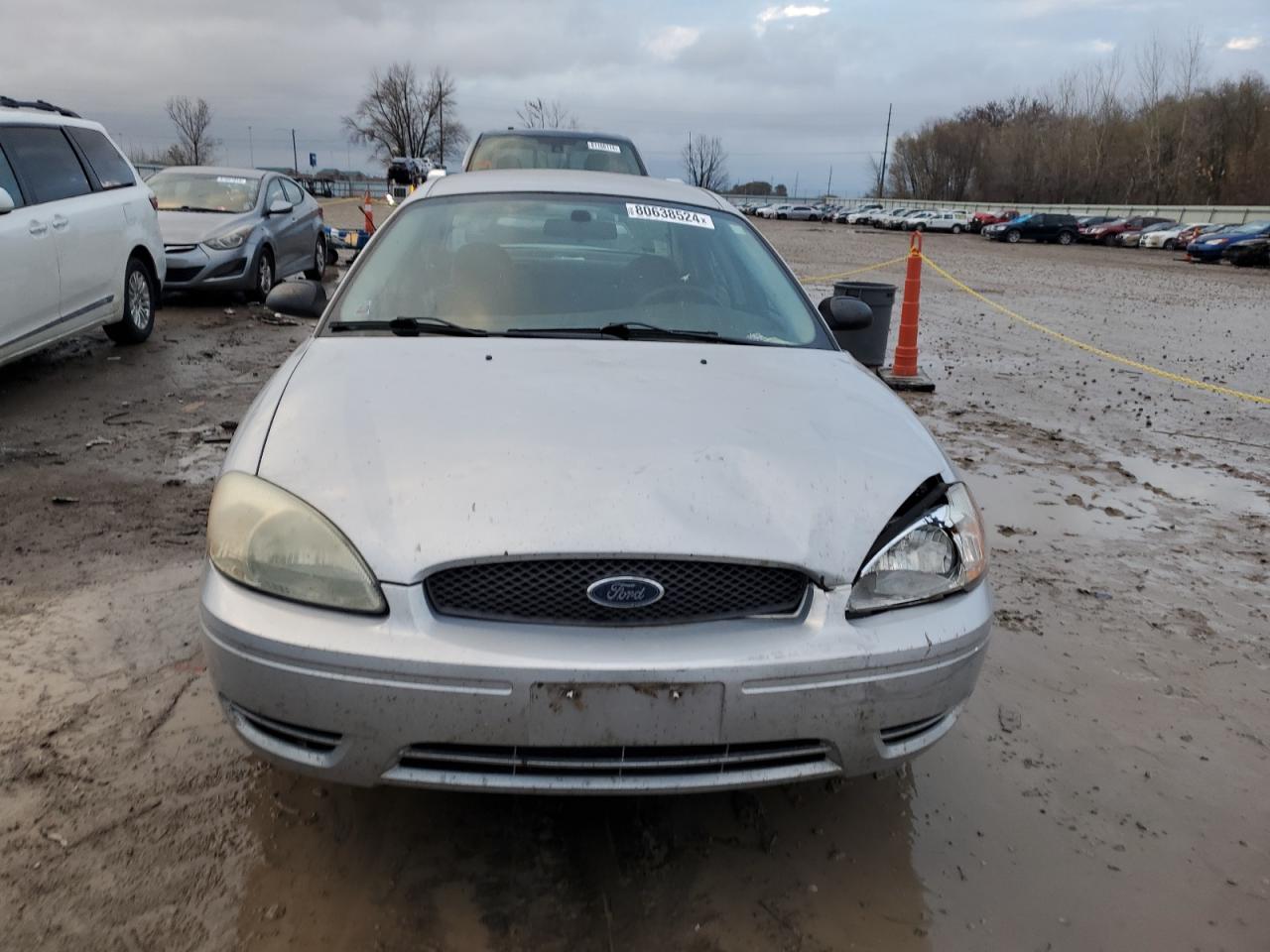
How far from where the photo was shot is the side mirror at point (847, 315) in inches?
140

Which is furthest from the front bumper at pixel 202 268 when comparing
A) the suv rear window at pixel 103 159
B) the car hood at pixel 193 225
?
the suv rear window at pixel 103 159

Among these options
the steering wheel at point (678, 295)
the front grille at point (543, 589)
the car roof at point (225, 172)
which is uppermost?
the car roof at point (225, 172)

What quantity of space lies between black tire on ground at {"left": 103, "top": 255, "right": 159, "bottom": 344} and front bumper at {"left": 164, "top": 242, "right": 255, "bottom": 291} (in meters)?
1.77

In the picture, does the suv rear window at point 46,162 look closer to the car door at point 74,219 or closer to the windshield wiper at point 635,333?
the car door at point 74,219

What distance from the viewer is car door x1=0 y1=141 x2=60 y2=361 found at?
5.59 metres

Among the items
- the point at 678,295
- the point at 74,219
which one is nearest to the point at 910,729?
the point at 678,295

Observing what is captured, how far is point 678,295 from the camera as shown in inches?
125

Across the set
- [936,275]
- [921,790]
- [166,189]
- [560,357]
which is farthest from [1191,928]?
[936,275]

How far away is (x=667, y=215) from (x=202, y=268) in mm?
7880

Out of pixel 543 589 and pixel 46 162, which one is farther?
pixel 46 162

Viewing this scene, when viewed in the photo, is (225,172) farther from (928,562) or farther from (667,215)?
(928,562)

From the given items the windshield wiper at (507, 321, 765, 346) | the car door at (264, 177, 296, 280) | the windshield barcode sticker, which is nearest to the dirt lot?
the windshield wiper at (507, 321, 765, 346)

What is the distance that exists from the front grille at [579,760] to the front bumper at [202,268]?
30.5ft

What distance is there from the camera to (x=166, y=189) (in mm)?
10711
